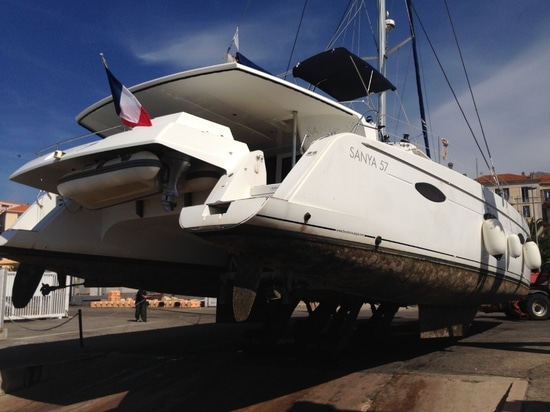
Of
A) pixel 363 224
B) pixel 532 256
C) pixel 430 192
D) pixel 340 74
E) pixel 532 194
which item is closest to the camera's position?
pixel 363 224

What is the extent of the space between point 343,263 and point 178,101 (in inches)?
105

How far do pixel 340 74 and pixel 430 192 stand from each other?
2550mm

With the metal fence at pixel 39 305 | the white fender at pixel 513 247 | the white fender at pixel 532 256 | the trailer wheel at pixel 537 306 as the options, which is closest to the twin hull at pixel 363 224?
the white fender at pixel 513 247

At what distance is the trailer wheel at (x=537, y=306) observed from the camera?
12.0 m

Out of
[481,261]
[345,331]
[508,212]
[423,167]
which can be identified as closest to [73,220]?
[345,331]

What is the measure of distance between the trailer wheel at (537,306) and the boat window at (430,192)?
8.49m

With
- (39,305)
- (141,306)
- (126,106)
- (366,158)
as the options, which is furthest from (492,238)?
(39,305)

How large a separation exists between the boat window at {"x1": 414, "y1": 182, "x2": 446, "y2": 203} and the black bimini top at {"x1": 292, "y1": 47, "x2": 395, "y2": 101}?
172 centimetres

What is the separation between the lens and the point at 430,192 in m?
5.23

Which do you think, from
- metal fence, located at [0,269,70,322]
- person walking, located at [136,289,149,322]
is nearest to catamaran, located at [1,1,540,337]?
person walking, located at [136,289,149,322]

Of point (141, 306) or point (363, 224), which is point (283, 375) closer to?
point (363, 224)

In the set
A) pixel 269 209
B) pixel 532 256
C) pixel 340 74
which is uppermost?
pixel 340 74

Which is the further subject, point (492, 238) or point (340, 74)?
point (340, 74)

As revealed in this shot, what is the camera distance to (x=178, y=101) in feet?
17.9
